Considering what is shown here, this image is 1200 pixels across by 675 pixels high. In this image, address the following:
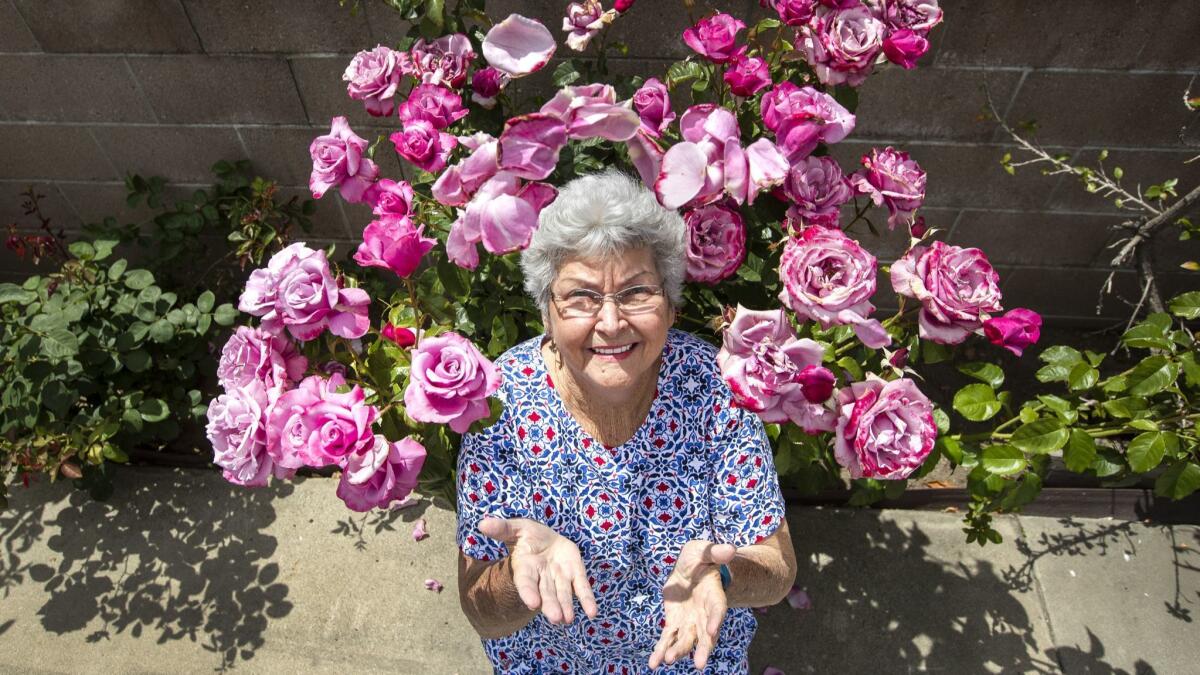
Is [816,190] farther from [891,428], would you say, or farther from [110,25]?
[110,25]

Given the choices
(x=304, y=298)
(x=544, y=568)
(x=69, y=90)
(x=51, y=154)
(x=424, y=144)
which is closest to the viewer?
(x=304, y=298)

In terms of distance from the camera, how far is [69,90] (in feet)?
9.21

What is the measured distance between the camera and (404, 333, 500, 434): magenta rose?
1.39 meters

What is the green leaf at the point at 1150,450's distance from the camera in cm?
183

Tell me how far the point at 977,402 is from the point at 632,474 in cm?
93

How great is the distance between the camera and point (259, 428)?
1463 mm

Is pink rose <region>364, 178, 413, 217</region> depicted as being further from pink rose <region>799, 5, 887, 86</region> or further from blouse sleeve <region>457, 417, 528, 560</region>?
pink rose <region>799, 5, 887, 86</region>

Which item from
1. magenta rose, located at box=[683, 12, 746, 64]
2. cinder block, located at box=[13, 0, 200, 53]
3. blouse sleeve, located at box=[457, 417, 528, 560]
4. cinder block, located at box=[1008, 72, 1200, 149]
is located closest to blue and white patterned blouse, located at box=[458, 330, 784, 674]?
blouse sleeve, located at box=[457, 417, 528, 560]

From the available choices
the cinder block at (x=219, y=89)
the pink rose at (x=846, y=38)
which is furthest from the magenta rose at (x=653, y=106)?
the cinder block at (x=219, y=89)

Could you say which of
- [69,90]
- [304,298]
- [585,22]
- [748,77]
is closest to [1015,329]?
[748,77]

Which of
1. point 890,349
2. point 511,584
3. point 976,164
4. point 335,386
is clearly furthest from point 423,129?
point 976,164

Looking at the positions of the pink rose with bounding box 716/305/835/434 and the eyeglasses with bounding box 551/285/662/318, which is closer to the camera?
the pink rose with bounding box 716/305/835/434

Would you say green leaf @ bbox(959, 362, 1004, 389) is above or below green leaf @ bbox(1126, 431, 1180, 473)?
above

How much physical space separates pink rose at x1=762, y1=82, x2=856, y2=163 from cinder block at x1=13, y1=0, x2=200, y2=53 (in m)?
2.16
